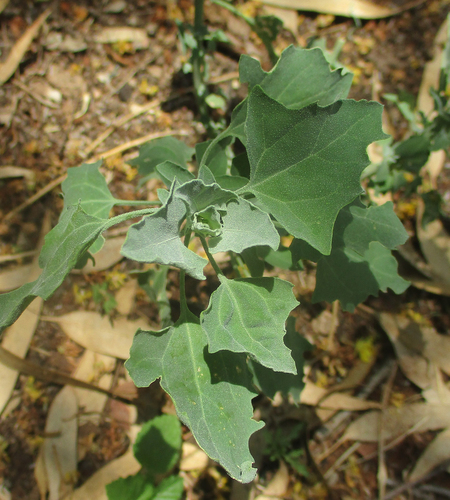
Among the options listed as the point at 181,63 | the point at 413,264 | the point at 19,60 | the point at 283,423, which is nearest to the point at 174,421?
the point at 283,423

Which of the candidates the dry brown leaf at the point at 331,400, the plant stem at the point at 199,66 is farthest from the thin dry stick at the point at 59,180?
the dry brown leaf at the point at 331,400

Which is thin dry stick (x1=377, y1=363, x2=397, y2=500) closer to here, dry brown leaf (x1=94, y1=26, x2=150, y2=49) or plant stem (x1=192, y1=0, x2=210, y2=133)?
plant stem (x1=192, y1=0, x2=210, y2=133)

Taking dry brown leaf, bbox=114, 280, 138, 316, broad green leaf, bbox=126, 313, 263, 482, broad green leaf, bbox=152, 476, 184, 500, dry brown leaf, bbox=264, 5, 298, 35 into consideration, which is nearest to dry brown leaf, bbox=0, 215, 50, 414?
dry brown leaf, bbox=114, 280, 138, 316

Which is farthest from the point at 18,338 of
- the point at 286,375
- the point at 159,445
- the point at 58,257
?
the point at 286,375

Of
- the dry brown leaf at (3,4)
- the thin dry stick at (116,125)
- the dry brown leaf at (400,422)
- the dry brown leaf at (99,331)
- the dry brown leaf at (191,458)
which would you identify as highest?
the dry brown leaf at (3,4)

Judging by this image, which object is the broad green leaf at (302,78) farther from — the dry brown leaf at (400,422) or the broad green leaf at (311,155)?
the dry brown leaf at (400,422)

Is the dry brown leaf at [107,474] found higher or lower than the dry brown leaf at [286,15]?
lower
